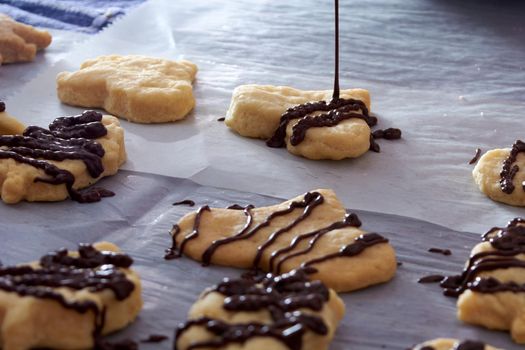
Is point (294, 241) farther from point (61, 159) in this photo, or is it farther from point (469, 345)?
point (61, 159)

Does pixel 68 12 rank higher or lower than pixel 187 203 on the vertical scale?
higher

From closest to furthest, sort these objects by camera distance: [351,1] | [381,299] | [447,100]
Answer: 1. [381,299]
2. [447,100]
3. [351,1]

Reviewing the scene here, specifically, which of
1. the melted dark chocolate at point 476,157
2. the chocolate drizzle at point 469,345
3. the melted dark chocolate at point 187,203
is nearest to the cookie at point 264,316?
the chocolate drizzle at point 469,345

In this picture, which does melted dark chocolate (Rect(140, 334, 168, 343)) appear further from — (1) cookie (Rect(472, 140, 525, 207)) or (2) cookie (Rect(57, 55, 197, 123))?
(2) cookie (Rect(57, 55, 197, 123))

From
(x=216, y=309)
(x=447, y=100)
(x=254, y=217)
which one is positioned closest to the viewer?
(x=216, y=309)

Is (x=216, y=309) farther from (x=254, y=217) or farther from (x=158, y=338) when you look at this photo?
(x=254, y=217)

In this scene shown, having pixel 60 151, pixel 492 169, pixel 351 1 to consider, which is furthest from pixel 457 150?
pixel 351 1

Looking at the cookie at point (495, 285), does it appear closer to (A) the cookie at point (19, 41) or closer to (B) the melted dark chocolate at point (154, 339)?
(B) the melted dark chocolate at point (154, 339)

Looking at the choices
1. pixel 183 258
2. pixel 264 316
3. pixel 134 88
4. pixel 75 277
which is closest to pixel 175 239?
pixel 183 258
